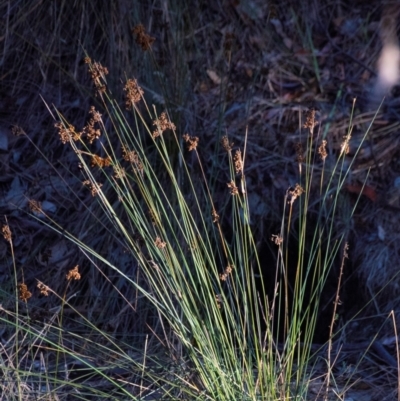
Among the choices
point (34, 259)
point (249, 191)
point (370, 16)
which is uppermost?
point (370, 16)

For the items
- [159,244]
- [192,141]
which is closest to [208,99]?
[192,141]

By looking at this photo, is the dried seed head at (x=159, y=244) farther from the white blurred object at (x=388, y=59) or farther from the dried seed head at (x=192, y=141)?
the white blurred object at (x=388, y=59)

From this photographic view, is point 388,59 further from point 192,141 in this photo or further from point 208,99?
point 192,141

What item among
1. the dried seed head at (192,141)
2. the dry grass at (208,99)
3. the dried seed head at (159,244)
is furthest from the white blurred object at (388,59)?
the dried seed head at (159,244)

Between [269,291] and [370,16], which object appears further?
[370,16]

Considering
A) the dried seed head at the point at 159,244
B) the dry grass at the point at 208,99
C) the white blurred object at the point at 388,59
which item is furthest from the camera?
the white blurred object at the point at 388,59

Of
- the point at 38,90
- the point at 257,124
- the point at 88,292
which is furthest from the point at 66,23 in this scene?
the point at 88,292

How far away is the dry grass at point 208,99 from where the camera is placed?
13.5 feet

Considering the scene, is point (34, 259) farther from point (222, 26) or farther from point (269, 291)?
point (222, 26)

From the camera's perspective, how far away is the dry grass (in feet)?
13.5

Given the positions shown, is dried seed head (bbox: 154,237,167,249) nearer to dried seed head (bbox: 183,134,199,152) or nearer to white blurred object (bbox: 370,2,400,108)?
dried seed head (bbox: 183,134,199,152)

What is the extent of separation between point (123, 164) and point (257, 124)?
2.82ft

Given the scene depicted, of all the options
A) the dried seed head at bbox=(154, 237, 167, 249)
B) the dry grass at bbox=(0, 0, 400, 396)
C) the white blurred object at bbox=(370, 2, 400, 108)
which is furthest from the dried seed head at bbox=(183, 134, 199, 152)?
the white blurred object at bbox=(370, 2, 400, 108)

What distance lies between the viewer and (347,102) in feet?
15.5
